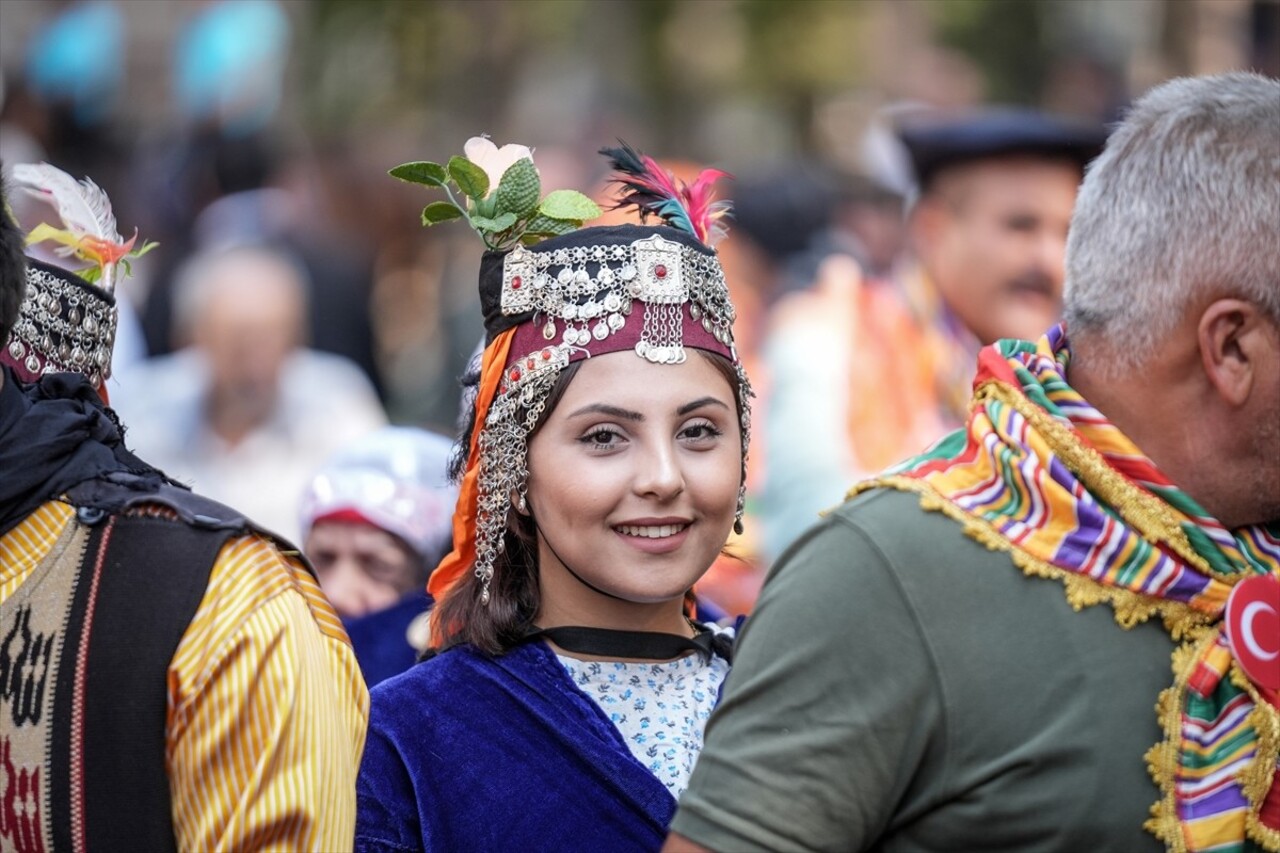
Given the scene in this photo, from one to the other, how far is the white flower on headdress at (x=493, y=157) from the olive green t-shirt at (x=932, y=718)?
1.29 m

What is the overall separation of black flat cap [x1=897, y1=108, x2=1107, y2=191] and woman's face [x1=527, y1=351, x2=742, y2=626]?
3.24 meters

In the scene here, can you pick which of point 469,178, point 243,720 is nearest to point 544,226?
point 469,178

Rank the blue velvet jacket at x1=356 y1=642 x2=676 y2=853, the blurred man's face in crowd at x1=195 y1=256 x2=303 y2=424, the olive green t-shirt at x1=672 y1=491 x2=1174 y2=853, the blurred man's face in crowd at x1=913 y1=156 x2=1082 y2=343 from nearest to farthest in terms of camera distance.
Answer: the olive green t-shirt at x1=672 y1=491 x2=1174 y2=853 < the blue velvet jacket at x1=356 y1=642 x2=676 y2=853 < the blurred man's face in crowd at x1=913 y1=156 x2=1082 y2=343 < the blurred man's face in crowd at x1=195 y1=256 x2=303 y2=424

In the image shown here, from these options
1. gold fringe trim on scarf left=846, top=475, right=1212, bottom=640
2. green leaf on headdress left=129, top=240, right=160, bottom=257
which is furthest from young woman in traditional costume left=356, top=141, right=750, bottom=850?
gold fringe trim on scarf left=846, top=475, right=1212, bottom=640

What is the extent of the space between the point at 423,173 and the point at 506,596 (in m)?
0.76

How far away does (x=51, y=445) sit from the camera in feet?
7.98

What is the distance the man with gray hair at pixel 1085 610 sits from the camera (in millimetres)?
2178

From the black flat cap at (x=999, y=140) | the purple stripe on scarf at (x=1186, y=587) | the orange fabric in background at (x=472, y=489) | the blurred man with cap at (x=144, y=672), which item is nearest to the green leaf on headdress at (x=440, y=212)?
the orange fabric in background at (x=472, y=489)

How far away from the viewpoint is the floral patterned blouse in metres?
3.15

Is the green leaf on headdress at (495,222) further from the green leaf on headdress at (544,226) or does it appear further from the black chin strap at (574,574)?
the black chin strap at (574,574)

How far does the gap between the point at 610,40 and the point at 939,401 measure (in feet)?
40.5

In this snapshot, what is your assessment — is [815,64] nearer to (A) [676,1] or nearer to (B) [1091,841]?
(A) [676,1]

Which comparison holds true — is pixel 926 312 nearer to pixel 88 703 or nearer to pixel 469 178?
pixel 469 178

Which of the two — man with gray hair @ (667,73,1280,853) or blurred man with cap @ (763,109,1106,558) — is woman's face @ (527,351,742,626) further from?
blurred man with cap @ (763,109,1106,558)
